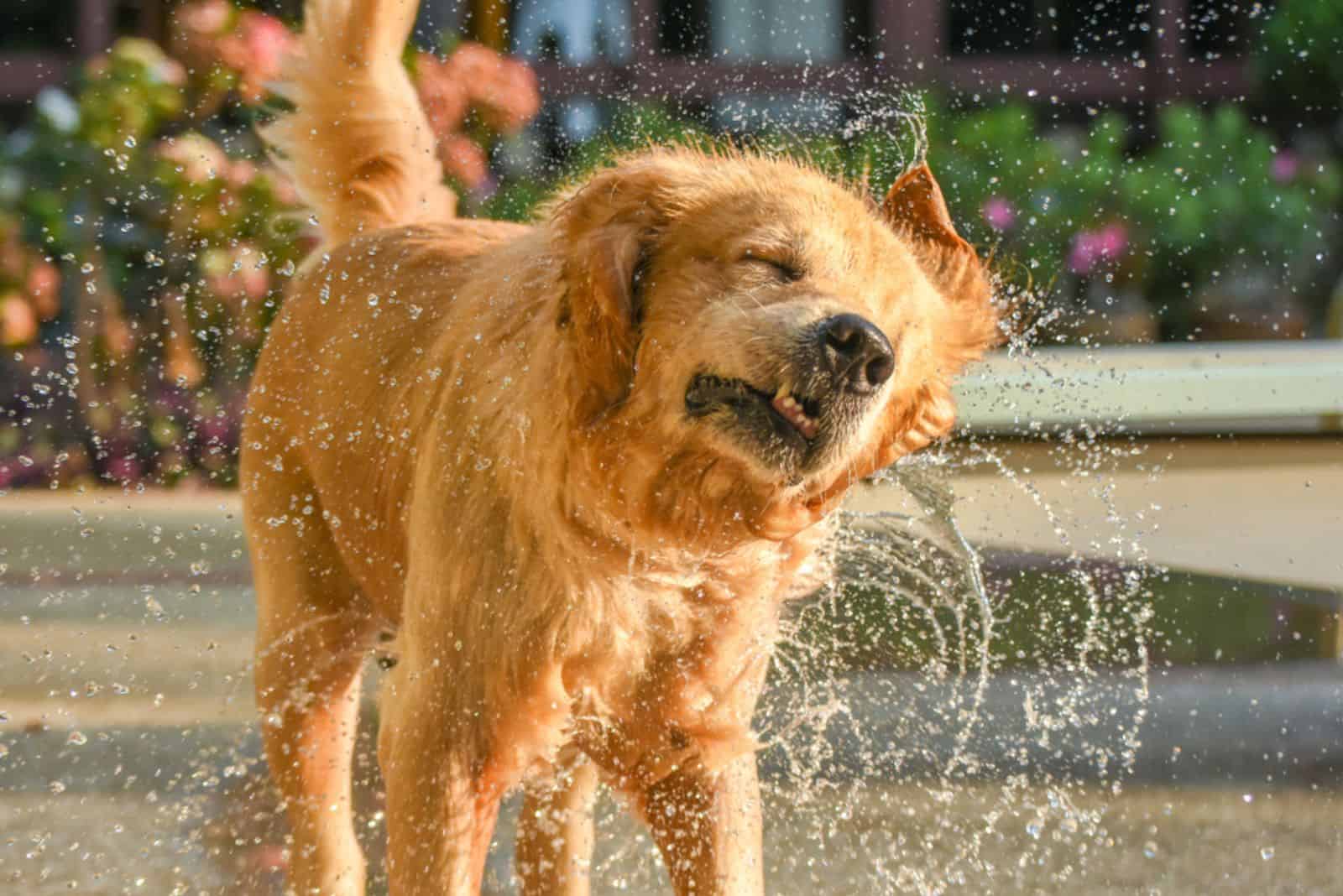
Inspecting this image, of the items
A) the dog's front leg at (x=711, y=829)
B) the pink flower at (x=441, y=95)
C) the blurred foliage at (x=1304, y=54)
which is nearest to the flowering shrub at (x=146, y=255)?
the pink flower at (x=441, y=95)

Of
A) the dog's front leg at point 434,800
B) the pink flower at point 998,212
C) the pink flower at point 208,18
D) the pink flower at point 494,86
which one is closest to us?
the dog's front leg at point 434,800

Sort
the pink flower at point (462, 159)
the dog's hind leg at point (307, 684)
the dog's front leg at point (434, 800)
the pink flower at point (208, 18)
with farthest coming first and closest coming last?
1. the pink flower at point (462, 159)
2. the pink flower at point (208, 18)
3. the dog's hind leg at point (307, 684)
4. the dog's front leg at point (434, 800)

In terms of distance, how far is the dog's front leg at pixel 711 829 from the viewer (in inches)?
114

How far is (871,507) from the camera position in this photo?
5.83 meters

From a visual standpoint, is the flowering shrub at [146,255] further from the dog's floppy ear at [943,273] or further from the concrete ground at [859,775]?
the dog's floppy ear at [943,273]

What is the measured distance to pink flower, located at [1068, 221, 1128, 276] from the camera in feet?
31.0

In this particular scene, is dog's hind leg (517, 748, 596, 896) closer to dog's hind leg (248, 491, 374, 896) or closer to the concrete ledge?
dog's hind leg (248, 491, 374, 896)

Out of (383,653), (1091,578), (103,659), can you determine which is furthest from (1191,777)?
(103,659)

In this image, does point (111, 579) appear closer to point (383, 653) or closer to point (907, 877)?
point (383, 653)

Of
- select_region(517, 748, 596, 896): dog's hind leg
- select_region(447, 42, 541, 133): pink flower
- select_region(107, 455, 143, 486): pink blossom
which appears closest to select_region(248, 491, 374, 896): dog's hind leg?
select_region(517, 748, 596, 896): dog's hind leg

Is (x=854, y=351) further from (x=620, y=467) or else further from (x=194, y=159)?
(x=194, y=159)

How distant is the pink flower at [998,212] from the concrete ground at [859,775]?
3.97 metres

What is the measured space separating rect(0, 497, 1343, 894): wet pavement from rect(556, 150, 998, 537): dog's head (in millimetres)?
1370

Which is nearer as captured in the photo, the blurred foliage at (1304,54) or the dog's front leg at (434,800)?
the dog's front leg at (434,800)
